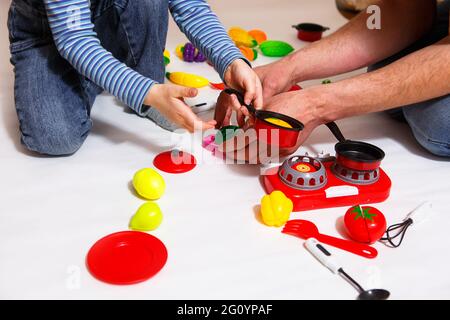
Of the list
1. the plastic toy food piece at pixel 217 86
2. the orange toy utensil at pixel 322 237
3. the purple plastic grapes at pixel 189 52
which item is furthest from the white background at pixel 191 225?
the purple plastic grapes at pixel 189 52

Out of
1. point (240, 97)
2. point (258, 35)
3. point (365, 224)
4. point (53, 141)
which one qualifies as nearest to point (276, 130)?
point (240, 97)

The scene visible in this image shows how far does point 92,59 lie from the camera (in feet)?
2.86

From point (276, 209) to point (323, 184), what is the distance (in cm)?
12

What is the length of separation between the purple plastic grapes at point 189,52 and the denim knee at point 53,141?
0.54 metres

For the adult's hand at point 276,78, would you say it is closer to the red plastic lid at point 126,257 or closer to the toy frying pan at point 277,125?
the toy frying pan at point 277,125

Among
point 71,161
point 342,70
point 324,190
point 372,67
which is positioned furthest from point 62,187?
point 372,67

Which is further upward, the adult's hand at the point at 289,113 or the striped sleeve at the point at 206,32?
the striped sleeve at the point at 206,32

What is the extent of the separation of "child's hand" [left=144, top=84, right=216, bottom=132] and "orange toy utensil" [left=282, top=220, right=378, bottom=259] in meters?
0.22

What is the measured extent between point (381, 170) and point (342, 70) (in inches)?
12.7

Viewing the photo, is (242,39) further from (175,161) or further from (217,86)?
(175,161)

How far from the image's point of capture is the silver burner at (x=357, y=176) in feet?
2.88

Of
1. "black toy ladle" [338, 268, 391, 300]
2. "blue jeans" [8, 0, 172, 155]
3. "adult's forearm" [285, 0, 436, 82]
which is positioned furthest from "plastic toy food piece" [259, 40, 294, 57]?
"black toy ladle" [338, 268, 391, 300]

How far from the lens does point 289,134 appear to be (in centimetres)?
85
